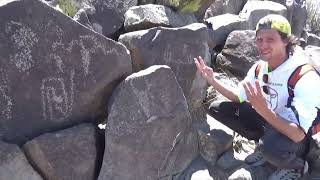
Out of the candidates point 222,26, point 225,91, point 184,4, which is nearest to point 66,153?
point 225,91

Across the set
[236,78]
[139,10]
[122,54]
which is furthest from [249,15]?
[122,54]

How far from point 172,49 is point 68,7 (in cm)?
115

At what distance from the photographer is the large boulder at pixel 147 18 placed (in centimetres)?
472

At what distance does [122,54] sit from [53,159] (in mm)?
997

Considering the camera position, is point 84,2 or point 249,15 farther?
point 249,15

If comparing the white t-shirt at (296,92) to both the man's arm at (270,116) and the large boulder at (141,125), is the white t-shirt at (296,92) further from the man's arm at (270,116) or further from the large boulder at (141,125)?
the large boulder at (141,125)

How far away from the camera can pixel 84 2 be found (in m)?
4.81

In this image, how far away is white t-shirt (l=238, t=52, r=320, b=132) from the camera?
346cm

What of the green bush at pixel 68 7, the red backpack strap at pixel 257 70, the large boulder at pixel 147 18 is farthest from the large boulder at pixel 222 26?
the green bush at pixel 68 7

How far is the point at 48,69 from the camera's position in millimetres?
3719

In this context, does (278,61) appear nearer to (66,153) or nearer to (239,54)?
(239,54)

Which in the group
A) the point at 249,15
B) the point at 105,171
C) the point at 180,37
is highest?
the point at 180,37

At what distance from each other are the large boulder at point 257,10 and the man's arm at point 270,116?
2.67 metres

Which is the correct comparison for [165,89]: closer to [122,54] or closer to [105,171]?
[122,54]
